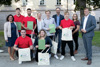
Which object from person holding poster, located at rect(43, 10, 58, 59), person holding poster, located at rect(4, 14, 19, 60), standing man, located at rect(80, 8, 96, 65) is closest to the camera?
standing man, located at rect(80, 8, 96, 65)

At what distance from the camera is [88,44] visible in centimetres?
543

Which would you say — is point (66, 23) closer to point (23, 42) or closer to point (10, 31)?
point (23, 42)

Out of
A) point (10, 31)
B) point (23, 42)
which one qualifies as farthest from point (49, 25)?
point (10, 31)

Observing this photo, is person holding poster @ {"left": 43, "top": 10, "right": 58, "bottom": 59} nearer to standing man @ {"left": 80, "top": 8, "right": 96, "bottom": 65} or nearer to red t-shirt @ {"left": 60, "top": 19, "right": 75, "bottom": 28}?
red t-shirt @ {"left": 60, "top": 19, "right": 75, "bottom": 28}

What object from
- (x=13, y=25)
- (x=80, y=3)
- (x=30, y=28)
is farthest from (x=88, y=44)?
(x=80, y=3)

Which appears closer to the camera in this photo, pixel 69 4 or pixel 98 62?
pixel 98 62

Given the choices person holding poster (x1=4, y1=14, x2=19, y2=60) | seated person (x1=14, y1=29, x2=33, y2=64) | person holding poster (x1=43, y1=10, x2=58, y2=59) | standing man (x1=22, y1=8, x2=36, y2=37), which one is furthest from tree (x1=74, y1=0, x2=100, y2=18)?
seated person (x1=14, y1=29, x2=33, y2=64)

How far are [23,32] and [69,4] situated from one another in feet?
81.7

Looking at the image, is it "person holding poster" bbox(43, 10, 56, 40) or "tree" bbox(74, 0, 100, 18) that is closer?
"person holding poster" bbox(43, 10, 56, 40)

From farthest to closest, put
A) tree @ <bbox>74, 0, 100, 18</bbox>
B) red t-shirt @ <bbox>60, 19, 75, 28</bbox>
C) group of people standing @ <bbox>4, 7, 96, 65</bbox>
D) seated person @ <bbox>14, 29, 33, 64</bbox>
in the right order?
tree @ <bbox>74, 0, 100, 18</bbox> → red t-shirt @ <bbox>60, 19, 75, 28</bbox> → seated person @ <bbox>14, 29, 33, 64</bbox> → group of people standing @ <bbox>4, 7, 96, 65</bbox>

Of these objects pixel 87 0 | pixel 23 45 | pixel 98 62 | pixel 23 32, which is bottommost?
pixel 98 62

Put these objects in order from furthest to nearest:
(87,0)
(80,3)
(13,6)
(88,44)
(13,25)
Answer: (13,6)
(87,0)
(80,3)
(13,25)
(88,44)

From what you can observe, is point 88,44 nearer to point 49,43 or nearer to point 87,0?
point 49,43

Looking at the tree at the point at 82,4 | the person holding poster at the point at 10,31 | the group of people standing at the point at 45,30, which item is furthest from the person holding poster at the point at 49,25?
the tree at the point at 82,4
